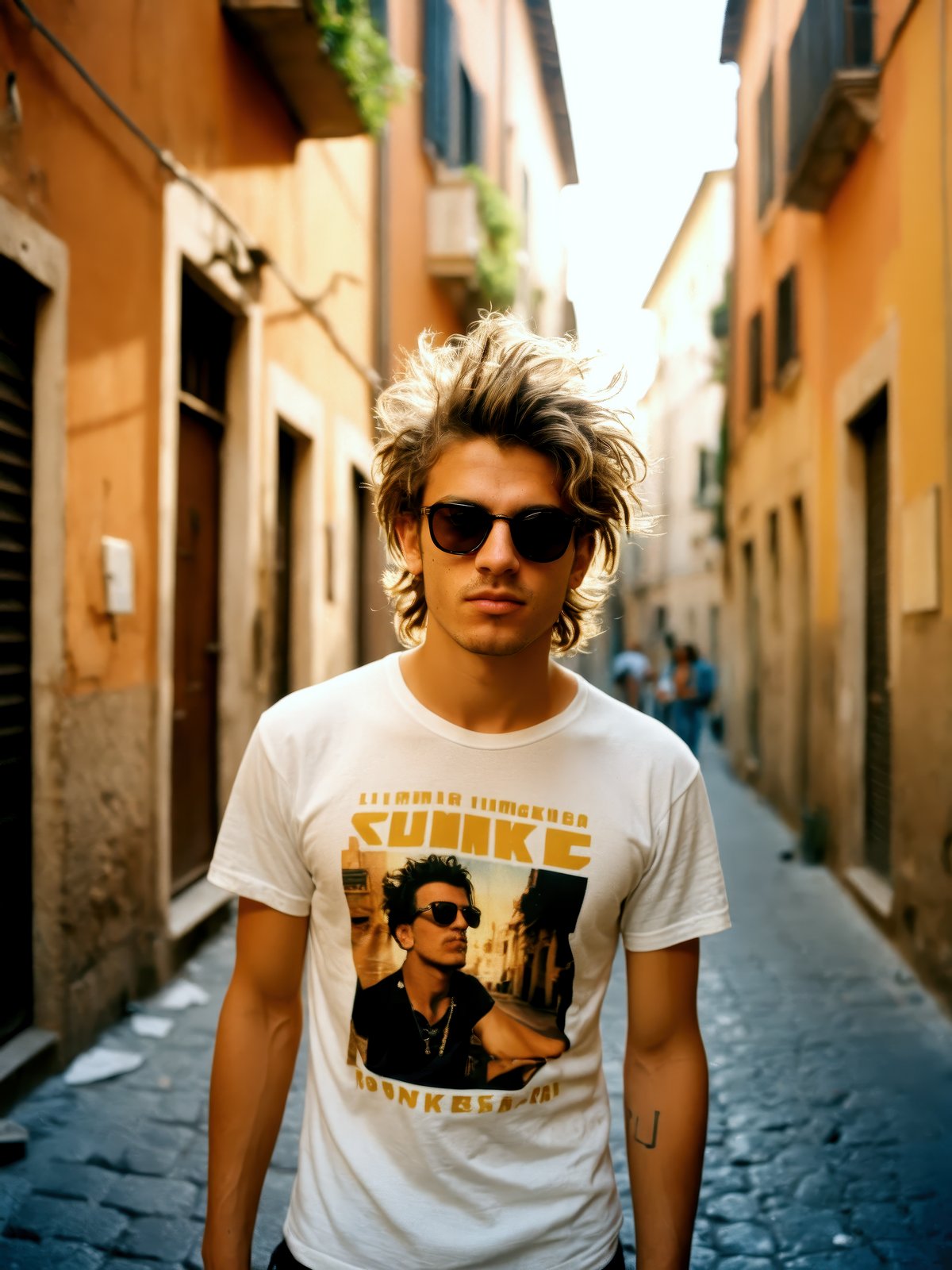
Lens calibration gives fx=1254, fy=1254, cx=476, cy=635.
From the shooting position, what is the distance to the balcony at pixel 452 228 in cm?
1261

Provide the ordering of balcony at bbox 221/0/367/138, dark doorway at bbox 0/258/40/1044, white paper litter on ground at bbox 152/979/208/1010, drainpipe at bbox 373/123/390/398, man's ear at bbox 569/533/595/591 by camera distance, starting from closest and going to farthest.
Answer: man's ear at bbox 569/533/595/591 < dark doorway at bbox 0/258/40/1044 < white paper litter on ground at bbox 152/979/208/1010 < balcony at bbox 221/0/367/138 < drainpipe at bbox 373/123/390/398

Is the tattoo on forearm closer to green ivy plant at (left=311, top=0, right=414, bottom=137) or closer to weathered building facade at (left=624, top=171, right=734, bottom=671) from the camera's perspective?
green ivy plant at (left=311, top=0, right=414, bottom=137)

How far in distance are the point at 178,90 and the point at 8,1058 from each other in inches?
170

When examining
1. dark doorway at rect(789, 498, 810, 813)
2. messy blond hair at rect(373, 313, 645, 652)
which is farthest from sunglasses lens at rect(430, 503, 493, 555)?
dark doorway at rect(789, 498, 810, 813)

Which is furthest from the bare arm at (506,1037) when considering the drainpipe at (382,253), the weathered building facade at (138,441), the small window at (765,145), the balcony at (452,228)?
the small window at (765,145)

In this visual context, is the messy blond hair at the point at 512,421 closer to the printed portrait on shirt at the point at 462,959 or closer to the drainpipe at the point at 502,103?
the printed portrait on shirt at the point at 462,959

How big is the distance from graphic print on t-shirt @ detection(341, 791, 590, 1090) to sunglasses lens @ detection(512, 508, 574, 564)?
0.37m

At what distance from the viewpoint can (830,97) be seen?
24.3 feet

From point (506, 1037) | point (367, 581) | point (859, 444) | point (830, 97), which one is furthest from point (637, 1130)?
point (367, 581)

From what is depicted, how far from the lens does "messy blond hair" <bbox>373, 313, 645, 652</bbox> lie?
1.77 meters

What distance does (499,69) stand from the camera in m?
17.2

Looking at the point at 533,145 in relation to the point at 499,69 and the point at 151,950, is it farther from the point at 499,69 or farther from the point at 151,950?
the point at 151,950

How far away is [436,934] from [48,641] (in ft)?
9.88

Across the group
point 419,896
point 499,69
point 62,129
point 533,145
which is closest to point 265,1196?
point 419,896
